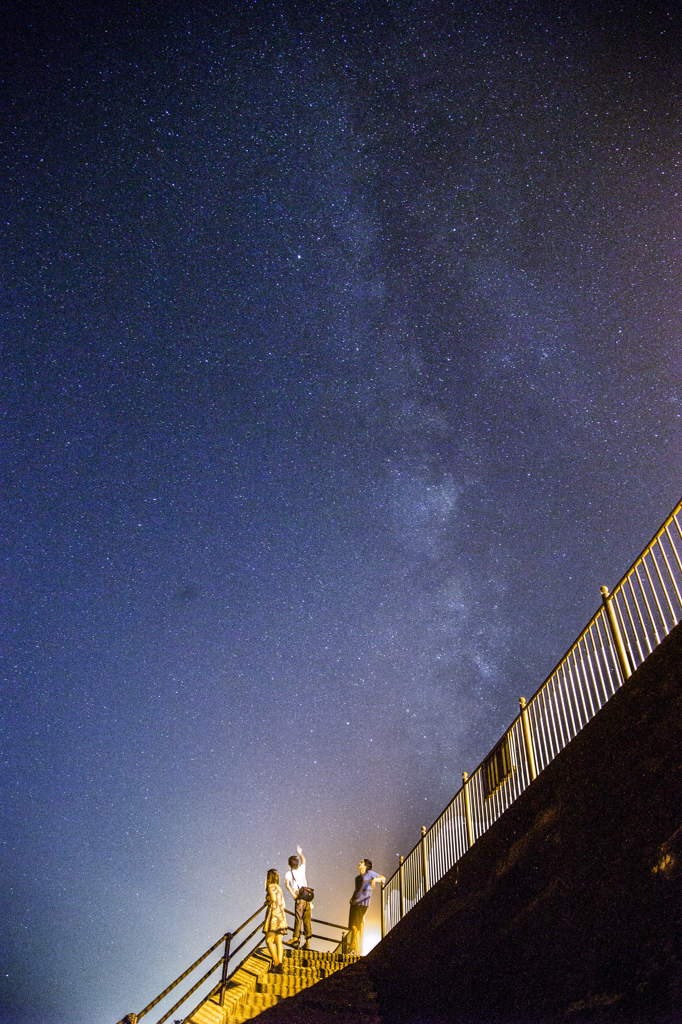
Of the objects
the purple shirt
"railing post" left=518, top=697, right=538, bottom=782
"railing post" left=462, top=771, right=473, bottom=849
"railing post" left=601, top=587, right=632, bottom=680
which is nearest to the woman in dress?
the purple shirt

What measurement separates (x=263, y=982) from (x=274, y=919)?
98 centimetres

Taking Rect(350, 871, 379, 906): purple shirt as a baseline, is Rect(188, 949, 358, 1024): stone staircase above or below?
below

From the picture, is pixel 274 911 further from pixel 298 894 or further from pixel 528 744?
pixel 528 744

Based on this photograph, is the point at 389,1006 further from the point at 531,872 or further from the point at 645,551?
the point at 645,551

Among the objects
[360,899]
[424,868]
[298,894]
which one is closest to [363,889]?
[360,899]

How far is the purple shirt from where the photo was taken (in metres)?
14.3

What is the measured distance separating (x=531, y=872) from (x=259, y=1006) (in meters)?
6.39

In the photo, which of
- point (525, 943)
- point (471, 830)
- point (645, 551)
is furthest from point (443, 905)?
point (645, 551)

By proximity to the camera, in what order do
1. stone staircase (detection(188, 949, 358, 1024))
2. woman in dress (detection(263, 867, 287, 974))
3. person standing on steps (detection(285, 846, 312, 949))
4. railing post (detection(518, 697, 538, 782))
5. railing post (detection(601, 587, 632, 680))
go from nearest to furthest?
railing post (detection(601, 587, 632, 680))
railing post (detection(518, 697, 538, 782))
stone staircase (detection(188, 949, 358, 1024))
woman in dress (detection(263, 867, 287, 974))
person standing on steps (detection(285, 846, 312, 949))

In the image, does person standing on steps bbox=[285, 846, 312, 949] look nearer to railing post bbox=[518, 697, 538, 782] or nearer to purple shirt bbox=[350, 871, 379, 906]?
purple shirt bbox=[350, 871, 379, 906]

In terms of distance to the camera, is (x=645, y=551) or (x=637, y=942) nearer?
(x=637, y=942)

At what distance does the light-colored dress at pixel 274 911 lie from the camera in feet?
39.0

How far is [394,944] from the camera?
11.5m

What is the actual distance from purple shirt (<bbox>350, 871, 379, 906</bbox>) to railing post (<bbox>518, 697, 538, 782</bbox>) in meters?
7.75
